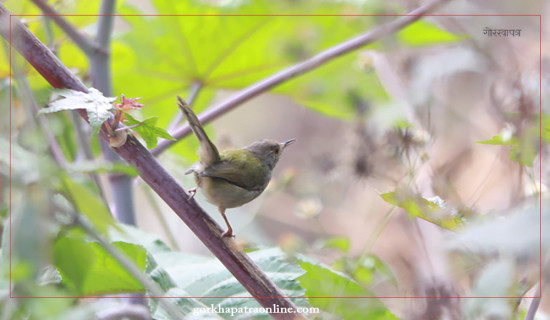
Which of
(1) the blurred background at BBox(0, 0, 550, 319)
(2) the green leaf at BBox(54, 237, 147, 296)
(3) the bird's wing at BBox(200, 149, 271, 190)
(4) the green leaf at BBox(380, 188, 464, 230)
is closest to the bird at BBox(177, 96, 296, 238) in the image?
(3) the bird's wing at BBox(200, 149, 271, 190)

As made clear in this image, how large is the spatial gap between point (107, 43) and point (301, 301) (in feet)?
2.24

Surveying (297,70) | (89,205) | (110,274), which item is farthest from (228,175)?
(89,205)

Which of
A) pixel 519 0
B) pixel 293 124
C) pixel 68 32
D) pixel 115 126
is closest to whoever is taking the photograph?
pixel 115 126

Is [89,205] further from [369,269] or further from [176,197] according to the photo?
[369,269]

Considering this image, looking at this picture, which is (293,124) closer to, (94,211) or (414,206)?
(414,206)

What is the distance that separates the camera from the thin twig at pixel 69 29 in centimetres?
99

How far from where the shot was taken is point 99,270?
Answer: 0.87 meters

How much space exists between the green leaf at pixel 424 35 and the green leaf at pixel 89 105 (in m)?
1.18

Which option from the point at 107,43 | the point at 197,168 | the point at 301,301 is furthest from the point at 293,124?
the point at 301,301

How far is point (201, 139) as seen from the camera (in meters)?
1.24

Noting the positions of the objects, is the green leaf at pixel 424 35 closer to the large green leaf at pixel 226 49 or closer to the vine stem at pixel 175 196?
the large green leaf at pixel 226 49

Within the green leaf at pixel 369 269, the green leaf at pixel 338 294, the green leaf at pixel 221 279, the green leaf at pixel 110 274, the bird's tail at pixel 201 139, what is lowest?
the green leaf at pixel 369 269

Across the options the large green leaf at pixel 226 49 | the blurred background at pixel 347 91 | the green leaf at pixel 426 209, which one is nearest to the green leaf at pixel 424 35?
the blurred background at pixel 347 91

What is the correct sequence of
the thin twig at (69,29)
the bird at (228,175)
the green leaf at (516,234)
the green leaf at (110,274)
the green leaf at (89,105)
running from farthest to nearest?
the bird at (228,175) → the thin twig at (69,29) → the green leaf at (110,274) → the green leaf at (89,105) → the green leaf at (516,234)
